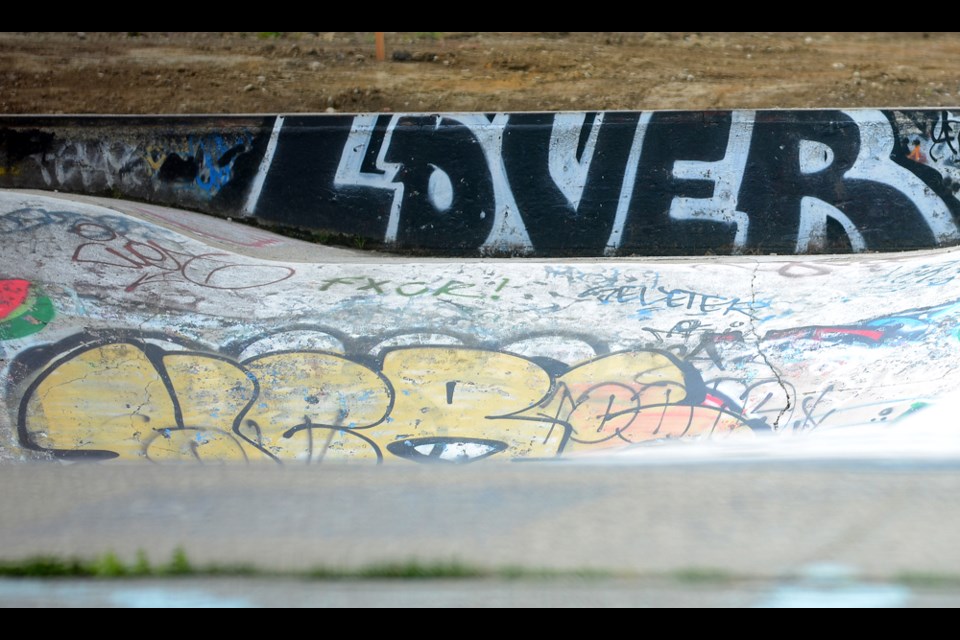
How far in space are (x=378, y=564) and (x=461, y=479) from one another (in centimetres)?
80

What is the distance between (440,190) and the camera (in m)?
10.5

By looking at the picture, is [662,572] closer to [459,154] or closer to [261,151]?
[459,154]

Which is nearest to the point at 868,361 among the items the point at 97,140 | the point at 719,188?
the point at 719,188

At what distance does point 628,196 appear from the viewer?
34.3ft

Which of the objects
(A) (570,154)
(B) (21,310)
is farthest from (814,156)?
(B) (21,310)

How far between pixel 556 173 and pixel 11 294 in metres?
6.79

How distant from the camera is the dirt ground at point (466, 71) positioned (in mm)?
11539

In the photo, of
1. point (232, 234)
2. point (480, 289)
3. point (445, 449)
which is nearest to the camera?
point (445, 449)

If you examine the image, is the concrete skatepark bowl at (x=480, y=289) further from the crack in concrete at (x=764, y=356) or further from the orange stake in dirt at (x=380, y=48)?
the orange stake in dirt at (x=380, y=48)

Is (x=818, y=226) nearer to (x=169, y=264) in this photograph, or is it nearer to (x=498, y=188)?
(x=498, y=188)

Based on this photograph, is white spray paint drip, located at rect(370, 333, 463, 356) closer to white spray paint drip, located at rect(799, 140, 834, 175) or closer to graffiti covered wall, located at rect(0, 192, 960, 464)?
graffiti covered wall, located at rect(0, 192, 960, 464)

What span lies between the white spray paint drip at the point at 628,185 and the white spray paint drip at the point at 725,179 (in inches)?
22.6

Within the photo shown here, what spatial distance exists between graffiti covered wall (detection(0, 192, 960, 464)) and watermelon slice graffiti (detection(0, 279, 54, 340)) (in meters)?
0.02

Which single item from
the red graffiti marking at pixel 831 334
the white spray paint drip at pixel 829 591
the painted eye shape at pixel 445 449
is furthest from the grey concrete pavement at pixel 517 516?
the red graffiti marking at pixel 831 334
